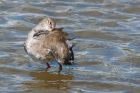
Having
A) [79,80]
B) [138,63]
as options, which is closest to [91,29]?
[138,63]

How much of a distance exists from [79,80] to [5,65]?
1187 mm

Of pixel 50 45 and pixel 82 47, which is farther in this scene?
pixel 82 47

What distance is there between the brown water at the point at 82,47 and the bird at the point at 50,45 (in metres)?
0.29

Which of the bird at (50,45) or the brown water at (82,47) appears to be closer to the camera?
the brown water at (82,47)

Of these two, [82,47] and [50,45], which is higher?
[50,45]

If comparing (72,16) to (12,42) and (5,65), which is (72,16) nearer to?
(12,42)

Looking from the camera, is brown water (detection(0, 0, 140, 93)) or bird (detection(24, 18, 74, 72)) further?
bird (detection(24, 18, 74, 72))

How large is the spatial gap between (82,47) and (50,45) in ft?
5.13

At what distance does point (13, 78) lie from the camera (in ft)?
27.7

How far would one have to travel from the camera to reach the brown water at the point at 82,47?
8.23 metres

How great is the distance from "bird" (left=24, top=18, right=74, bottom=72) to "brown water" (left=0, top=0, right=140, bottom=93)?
29 cm

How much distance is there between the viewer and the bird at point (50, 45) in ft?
27.6

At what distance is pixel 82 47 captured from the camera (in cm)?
994

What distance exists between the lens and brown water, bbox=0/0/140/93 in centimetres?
823
